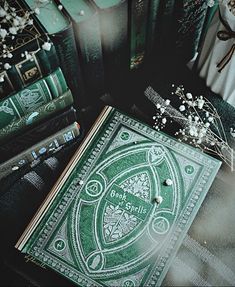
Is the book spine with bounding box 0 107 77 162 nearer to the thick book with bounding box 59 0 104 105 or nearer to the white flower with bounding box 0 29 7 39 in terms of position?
the thick book with bounding box 59 0 104 105

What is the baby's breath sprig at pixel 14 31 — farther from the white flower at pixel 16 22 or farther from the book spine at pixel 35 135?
the book spine at pixel 35 135

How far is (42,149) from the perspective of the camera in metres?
1.11

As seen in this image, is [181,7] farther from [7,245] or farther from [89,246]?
[7,245]

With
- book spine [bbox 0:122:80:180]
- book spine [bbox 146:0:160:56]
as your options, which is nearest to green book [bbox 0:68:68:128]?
book spine [bbox 0:122:80:180]

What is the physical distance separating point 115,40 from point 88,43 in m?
0.08

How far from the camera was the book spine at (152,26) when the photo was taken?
102 centimetres

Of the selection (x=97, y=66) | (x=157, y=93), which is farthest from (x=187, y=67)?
(x=97, y=66)

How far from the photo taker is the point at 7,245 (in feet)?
3.57

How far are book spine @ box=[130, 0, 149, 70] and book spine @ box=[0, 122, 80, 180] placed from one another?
24cm

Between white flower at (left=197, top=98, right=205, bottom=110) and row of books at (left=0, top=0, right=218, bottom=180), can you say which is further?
white flower at (left=197, top=98, right=205, bottom=110)

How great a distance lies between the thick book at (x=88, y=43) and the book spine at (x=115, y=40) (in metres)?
0.02

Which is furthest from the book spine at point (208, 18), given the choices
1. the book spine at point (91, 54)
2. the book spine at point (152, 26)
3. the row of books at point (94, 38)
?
the book spine at point (91, 54)

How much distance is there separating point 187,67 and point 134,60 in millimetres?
181

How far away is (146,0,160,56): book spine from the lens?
1020 millimetres
